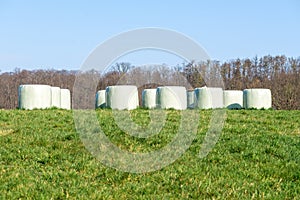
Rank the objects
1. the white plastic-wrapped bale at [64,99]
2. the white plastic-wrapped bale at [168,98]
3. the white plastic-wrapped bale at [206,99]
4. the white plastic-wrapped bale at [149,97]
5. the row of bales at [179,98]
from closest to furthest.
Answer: the row of bales at [179,98]
the white plastic-wrapped bale at [168,98]
the white plastic-wrapped bale at [206,99]
the white plastic-wrapped bale at [149,97]
the white plastic-wrapped bale at [64,99]

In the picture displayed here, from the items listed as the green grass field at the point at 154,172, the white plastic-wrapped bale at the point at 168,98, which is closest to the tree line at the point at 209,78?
the white plastic-wrapped bale at the point at 168,98

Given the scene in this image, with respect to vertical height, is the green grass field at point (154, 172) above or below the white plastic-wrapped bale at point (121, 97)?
below

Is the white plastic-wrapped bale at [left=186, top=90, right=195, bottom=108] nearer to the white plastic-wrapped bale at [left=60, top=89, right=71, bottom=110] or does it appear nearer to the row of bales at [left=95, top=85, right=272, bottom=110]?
the row of bales at [left=95, top=85, right=272, bottom=110]

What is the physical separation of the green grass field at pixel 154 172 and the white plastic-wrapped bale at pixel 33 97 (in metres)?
8.47

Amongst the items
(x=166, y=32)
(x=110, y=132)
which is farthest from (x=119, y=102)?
(x=166, y=32)

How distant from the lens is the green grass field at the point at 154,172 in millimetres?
7652

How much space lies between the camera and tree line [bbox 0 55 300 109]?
82.8 feet

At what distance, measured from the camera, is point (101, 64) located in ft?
32.9

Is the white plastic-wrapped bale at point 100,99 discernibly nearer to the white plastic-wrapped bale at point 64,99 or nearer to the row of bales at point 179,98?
the row of bales at point 179,98

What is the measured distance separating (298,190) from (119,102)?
49.2ft

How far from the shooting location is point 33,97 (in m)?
21.6

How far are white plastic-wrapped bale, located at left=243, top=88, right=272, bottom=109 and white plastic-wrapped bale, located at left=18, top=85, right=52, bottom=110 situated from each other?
1065 centimetres

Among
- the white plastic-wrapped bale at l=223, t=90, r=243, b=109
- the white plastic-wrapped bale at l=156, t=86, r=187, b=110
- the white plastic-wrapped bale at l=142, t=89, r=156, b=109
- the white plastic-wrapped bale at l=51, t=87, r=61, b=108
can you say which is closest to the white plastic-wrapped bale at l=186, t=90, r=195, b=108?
the white plastic-wrapped bale at l=223, t=90, r=243, b=109

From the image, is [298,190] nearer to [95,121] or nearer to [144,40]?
[144,40]
